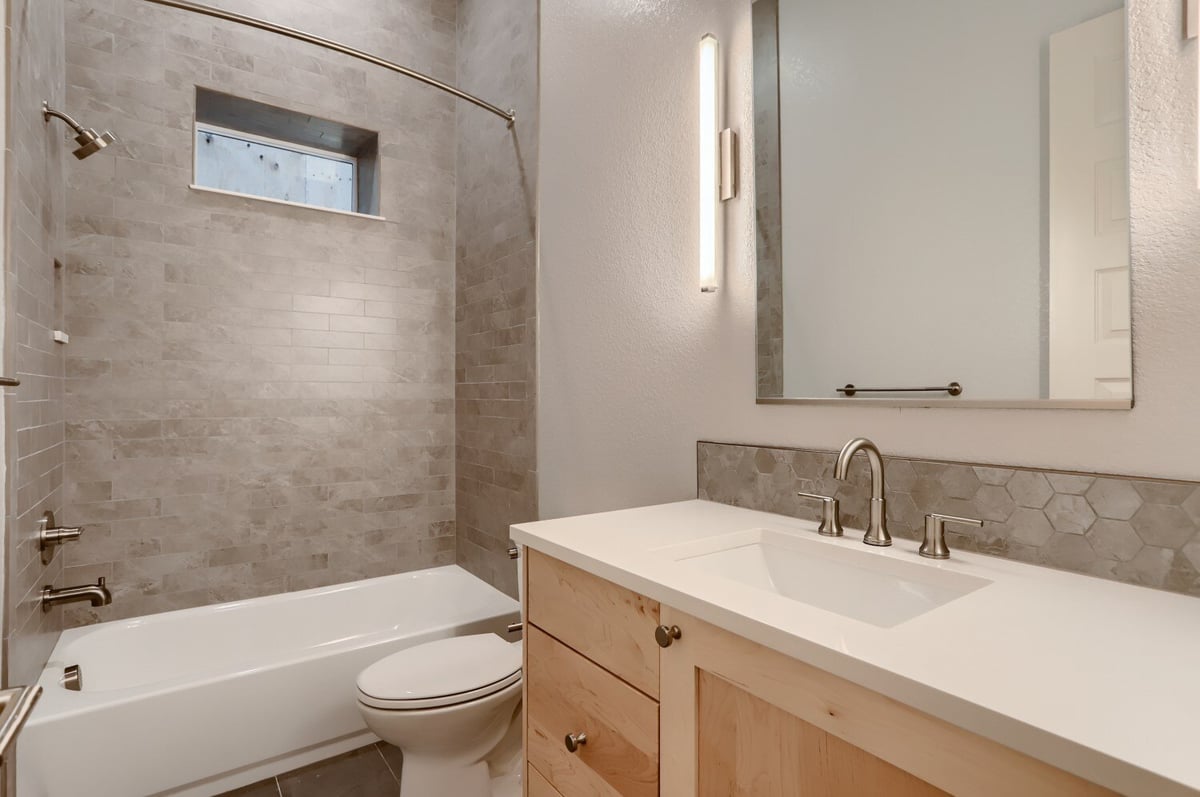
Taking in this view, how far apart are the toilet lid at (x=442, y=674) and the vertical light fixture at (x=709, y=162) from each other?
1.27 meters

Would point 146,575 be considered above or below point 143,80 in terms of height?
below

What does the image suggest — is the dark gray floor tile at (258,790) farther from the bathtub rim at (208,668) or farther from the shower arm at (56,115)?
the shower arm at (56,115)

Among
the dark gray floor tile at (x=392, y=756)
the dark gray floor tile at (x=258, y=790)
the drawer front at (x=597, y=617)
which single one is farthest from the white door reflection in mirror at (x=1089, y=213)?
the dark gray floor tile at (x=258, y=790)

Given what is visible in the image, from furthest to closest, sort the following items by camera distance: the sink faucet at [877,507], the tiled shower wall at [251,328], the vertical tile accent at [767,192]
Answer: the tiled shower wall at [251,328] < the vertical tile accent at [767,192] < the sink faucet at [877,507]

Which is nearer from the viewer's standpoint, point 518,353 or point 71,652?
point 71,652

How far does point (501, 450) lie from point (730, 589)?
6.12ft

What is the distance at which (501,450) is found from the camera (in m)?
2.58

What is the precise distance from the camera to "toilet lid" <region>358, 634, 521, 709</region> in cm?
157

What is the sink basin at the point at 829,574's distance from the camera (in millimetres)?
930

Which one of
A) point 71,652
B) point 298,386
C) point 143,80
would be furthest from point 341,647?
point 143,80

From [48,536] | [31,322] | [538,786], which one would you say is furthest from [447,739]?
[31,322]

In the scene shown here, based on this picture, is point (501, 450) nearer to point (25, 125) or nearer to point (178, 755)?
point (178, 755)

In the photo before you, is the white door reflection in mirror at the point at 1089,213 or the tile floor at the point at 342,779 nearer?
the white door reflection in mirror at the point at 1089,213

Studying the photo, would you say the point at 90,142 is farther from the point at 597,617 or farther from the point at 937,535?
the point at 937,535
